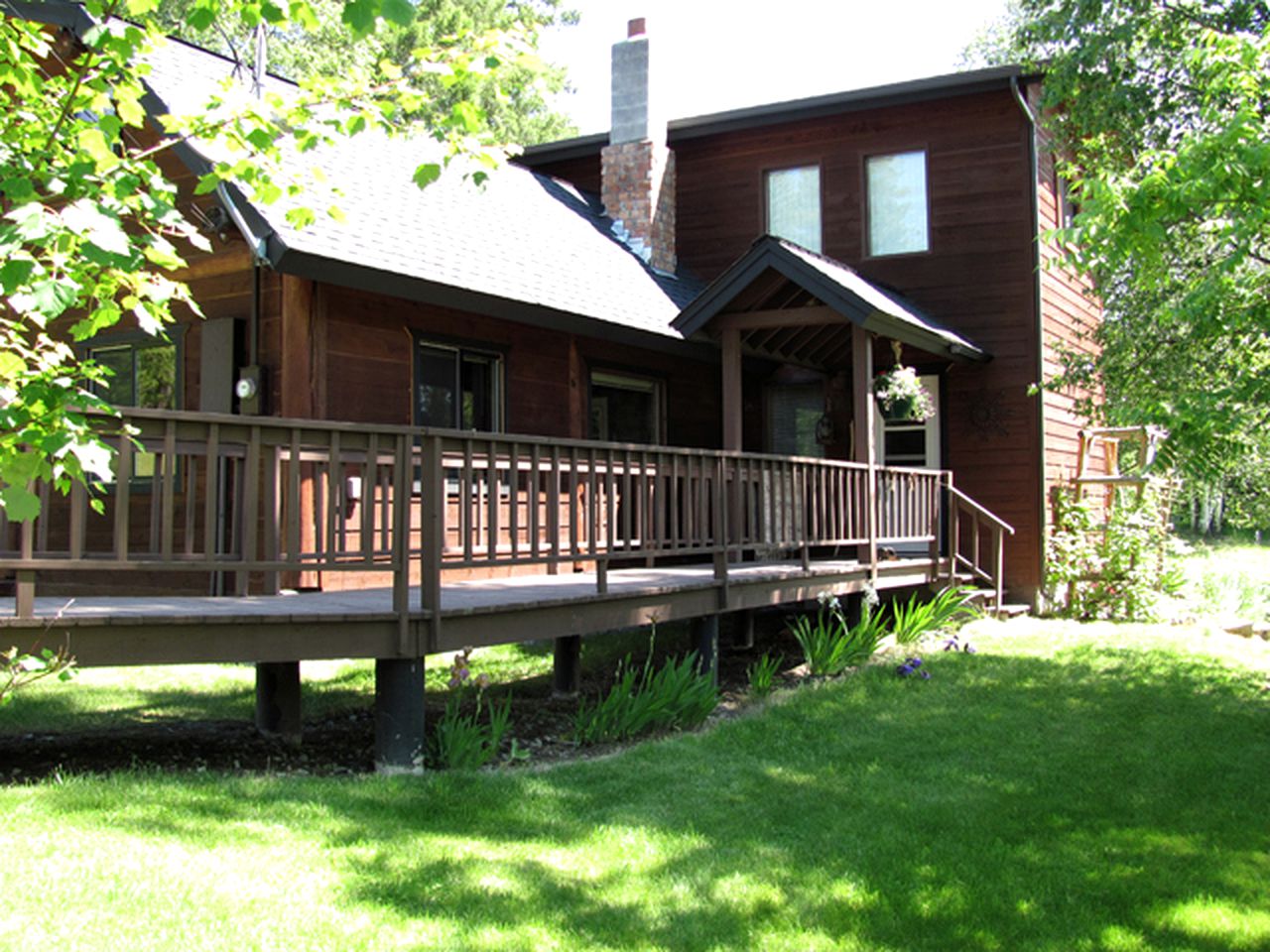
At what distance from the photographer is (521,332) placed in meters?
11.5

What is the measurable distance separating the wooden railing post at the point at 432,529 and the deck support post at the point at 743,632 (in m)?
5.79

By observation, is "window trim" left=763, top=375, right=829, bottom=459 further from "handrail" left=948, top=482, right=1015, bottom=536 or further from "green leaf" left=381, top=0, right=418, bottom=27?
"green leaf" left=381, top=0, right=418, bottom=27

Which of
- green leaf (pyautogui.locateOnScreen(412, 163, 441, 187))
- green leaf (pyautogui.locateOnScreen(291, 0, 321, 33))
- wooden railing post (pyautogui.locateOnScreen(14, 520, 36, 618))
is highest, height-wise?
green leaf (pyautogui.locateOnScreen(291, 0, 321, 33))

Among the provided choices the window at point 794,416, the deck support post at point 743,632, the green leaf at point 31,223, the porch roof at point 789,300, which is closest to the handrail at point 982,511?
the porch roof at point 789,300

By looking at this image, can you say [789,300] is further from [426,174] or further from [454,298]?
[426,174]

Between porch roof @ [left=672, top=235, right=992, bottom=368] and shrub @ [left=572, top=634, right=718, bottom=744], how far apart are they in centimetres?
417

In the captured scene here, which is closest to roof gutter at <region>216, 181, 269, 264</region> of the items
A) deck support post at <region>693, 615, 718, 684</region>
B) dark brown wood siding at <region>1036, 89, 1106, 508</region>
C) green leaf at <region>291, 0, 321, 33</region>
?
deck support post at <region>693, 615, 718, 684</region>

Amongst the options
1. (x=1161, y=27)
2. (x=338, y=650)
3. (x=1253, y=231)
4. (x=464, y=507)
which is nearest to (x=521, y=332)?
(x=464, y=507)

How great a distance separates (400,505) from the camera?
614 cm

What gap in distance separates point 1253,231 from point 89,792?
21.6 feet

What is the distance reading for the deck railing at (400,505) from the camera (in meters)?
5.53

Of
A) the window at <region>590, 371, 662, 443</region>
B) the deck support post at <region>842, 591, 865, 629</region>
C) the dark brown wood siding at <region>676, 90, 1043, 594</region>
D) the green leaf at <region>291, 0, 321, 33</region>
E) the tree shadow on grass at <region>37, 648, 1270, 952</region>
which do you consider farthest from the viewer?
the dark brown wood siding at <region>676, 90, 1043, 594</region>

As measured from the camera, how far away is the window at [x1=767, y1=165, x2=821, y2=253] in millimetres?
15258

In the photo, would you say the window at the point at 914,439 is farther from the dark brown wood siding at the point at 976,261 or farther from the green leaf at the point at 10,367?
the green leaf at the point at 10,367
